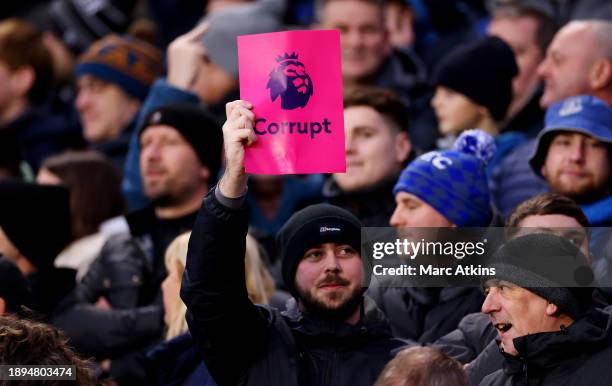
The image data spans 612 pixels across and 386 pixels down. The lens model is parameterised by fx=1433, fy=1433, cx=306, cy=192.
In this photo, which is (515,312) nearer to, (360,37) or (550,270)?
(550,270)

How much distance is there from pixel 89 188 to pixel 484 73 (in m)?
2.67

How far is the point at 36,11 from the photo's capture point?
13234 millimetres

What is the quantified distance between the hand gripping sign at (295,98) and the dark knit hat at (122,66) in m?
4.99

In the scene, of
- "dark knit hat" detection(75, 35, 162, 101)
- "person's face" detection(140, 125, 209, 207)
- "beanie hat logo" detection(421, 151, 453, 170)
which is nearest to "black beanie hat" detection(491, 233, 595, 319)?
"beanie hat logo" detection(421, 151, 453, 170)

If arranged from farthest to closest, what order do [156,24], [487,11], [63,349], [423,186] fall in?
[156,24] → [487,11] → [423,186] → [63,349]

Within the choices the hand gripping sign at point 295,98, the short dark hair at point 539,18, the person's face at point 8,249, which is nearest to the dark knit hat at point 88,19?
the short dark hair at point 539,18

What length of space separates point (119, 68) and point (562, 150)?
4.33 m

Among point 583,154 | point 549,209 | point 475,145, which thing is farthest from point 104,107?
point 549,209

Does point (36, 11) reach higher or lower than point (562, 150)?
higher

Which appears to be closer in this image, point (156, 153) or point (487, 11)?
point (156, 153)

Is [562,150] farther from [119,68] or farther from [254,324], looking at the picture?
[119,68]

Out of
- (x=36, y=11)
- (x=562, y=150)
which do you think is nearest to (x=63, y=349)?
(x=562, y=150)

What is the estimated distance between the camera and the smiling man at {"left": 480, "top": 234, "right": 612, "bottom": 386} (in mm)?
5320

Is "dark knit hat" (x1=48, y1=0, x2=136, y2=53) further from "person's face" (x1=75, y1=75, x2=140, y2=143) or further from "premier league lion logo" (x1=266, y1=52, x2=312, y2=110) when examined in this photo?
"premier league lion logo" (x1=266, y1=52, x2=312, y2=110)
